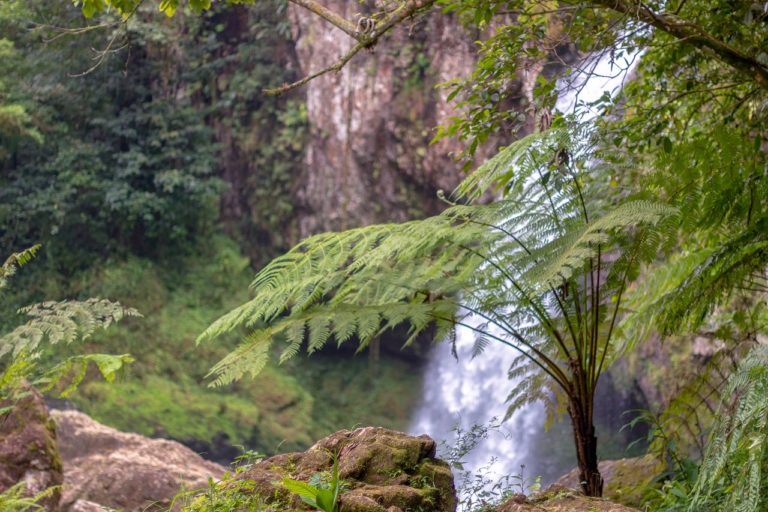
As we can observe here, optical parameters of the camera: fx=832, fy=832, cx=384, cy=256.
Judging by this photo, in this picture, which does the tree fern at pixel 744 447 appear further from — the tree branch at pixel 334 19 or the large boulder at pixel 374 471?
the tree branch at pixel 334 19

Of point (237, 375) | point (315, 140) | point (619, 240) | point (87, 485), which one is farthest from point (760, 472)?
point (315, 140)

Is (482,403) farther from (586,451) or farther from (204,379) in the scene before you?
(586,451)

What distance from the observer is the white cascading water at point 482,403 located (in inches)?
428

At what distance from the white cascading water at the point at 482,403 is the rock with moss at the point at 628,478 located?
19.6ft

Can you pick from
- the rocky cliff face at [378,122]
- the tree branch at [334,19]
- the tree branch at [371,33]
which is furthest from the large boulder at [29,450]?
the rocky cliff face at [378,122]

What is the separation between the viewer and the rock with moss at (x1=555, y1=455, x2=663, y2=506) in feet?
12.6

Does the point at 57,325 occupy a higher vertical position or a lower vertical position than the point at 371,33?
lower

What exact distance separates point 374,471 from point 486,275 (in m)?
1.11

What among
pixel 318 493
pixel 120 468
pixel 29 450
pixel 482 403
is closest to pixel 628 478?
pixel 318 493

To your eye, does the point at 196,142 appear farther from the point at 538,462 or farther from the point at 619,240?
the point at 619,240

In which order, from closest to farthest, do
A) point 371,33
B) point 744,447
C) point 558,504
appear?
1. point 744,447
2. point 558,504
3. point 371,33

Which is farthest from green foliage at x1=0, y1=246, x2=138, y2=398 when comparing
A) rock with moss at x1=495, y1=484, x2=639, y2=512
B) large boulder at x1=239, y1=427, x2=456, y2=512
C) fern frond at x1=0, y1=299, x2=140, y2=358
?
rock with moss at x1=495, y1=484, x2=639, y2=512

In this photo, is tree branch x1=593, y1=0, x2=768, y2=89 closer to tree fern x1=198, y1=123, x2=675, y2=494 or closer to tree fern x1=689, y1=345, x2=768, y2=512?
tree fern x1=198, y1=123, x2=675, y2=494

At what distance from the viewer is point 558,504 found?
2449mm
